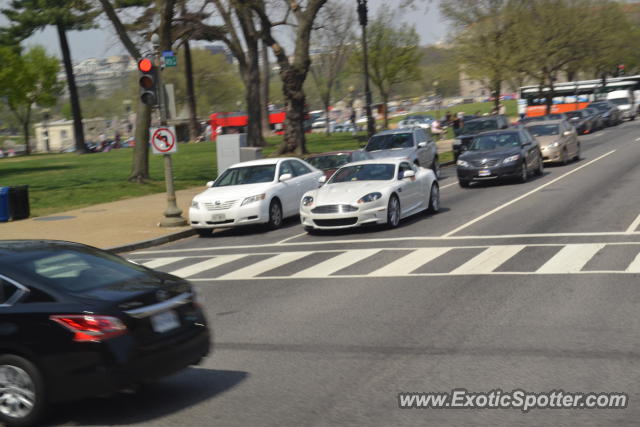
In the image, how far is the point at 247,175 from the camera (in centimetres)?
2108

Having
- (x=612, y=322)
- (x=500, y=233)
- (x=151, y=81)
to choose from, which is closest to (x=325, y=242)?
(x=500, y=233)

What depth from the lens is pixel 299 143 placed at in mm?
39594

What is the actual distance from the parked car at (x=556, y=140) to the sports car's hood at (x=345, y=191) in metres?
14.7

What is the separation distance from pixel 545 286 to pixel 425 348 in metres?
3.49

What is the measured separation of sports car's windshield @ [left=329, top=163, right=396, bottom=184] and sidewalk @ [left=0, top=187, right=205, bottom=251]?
3.90 metres

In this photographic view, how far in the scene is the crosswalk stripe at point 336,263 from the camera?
1357 cm

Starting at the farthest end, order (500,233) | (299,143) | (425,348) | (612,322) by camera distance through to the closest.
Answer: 1. (299,143)
2. (500,233)
3. (612,322)
4. (425,348)

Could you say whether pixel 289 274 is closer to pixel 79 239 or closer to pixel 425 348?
pixel 425 348

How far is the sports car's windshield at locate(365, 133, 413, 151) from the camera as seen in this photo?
29.9 meters

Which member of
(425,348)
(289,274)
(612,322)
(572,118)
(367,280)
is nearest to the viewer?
(425,348)

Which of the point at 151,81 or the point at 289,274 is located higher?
the point at 151,81

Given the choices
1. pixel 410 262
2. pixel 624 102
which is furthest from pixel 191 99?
pixel 410 262

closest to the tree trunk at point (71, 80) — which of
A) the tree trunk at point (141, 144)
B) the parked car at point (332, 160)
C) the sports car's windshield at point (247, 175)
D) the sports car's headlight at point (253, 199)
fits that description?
the tree trunk at point (141, 144)

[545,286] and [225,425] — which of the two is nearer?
[225,425]
